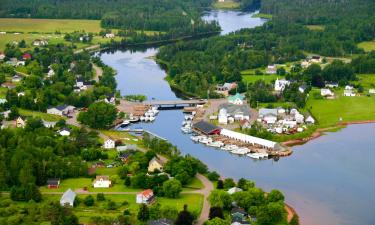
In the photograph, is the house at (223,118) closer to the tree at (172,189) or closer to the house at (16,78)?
the tree at (172,189)

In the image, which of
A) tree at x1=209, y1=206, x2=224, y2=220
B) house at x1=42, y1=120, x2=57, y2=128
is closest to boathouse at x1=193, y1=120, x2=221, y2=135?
house at x1=42, y1=120, x2=57, y2=128

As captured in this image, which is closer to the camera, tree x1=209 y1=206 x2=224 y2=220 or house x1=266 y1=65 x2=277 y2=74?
tree x1=209 y1=206 x2=224 y2=220

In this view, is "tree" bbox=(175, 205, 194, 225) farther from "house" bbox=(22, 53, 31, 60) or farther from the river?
"house" bbox=(22, 53, 31, 60)

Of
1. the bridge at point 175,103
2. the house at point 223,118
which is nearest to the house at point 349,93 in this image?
the bridge at point 175,103

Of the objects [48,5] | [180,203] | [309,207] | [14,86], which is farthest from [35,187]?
[48,5]

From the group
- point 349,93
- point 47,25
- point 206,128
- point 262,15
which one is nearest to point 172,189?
point 206,128

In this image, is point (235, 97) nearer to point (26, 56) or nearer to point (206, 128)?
point (206, 128)
